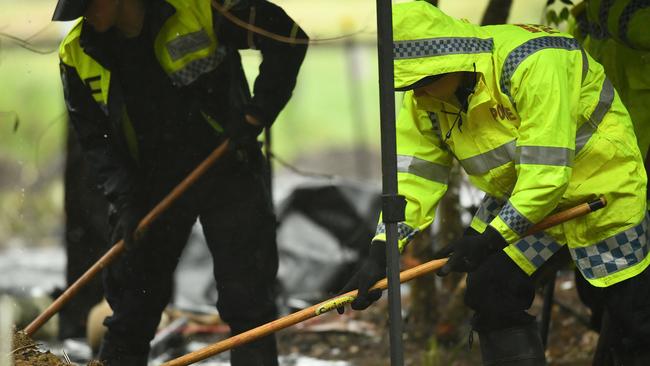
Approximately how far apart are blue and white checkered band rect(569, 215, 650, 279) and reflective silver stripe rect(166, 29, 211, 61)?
1.90m

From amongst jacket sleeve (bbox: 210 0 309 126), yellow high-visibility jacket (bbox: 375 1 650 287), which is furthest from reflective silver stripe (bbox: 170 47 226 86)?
yellow high-visibility jacket (bbox: 375 1 650 287)

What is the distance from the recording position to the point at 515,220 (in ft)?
13.4

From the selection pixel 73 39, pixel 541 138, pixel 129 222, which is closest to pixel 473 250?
pixel 541 138

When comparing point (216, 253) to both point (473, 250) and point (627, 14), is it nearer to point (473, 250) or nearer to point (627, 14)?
point (473, 250)

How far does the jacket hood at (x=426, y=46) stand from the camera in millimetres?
4098

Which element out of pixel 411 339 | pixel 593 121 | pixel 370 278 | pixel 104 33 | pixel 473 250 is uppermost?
pixel 593 121

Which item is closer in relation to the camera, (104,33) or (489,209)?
(489,209)

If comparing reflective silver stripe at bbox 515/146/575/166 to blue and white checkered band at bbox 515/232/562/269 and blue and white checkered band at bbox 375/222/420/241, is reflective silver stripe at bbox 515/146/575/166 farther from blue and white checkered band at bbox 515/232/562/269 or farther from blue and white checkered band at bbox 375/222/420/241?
blue and white checkered band at bbox 375/222/420/241

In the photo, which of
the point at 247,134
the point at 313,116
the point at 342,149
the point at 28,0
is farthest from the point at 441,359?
the point at 313,116

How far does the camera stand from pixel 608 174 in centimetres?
429

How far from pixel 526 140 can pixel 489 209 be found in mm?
634

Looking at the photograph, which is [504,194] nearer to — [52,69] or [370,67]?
[370,67]

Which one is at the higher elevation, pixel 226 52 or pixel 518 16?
pixel 226 52

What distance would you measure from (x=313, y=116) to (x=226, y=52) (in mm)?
11588
